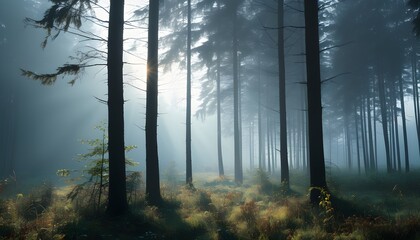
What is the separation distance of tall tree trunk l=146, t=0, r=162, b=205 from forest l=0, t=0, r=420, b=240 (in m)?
0.04

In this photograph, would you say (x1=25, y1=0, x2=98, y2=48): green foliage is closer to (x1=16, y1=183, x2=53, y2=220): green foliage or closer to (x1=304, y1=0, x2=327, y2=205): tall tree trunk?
(x1=16, y1=183, x2=53, y2=220): green foliage

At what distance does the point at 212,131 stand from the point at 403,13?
76601 millimetres

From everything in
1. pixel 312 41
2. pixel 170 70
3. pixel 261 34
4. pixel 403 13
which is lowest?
pixel 312 41

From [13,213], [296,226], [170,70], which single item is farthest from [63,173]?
[170,70]

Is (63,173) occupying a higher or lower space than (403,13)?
lower

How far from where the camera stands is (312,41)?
876cm

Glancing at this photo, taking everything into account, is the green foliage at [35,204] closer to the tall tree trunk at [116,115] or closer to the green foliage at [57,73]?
the tall tree trunk at [116,115]

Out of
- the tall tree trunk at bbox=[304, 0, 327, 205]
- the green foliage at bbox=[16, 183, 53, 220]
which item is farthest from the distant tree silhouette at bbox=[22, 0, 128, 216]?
the tall tree trunk at bbox=[304, 0, 327, 205]

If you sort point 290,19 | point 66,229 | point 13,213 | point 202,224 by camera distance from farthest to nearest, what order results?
point 290,19, point 13,213, point 202,224, point 66,229

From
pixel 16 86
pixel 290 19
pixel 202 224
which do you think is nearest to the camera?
pixel 202 224

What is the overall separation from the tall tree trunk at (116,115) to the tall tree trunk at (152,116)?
2.18 m

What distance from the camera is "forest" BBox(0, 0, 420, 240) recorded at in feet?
24.8

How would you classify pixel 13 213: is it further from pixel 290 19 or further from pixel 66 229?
pixel 290 19

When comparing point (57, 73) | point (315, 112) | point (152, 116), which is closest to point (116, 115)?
point (57, 73)
